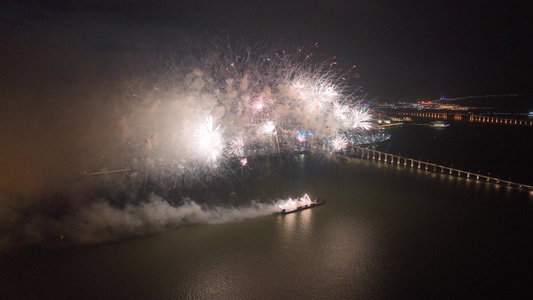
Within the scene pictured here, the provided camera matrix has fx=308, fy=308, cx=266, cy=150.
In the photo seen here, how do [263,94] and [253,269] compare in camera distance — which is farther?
[263,94]

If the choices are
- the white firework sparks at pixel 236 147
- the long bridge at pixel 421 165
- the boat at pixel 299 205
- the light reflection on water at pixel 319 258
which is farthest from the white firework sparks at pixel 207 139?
the long bridge at pixel 421 165

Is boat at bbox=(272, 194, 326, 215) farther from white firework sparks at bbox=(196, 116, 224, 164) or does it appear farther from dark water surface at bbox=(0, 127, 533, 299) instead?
white firework sparks at bbox=(196, 116, 224, 164)

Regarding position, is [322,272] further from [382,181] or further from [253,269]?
[382,181]

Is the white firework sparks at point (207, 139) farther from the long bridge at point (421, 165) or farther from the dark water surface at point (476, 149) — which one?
the dark water surface at point (476, 149)

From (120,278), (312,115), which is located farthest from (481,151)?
(120,278)

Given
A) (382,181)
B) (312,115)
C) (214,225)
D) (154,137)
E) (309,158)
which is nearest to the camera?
(214,225)

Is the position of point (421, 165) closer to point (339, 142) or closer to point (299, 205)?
point (339, 142)

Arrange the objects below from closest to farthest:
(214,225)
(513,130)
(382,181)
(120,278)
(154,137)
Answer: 1. (120,278)
2. (214,225)
3. (154,137)
4. (382,181)
5. (513,130)
